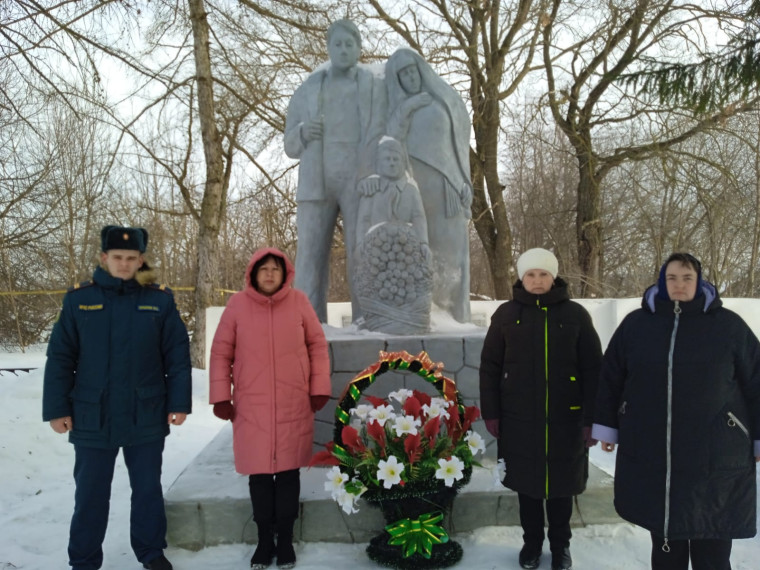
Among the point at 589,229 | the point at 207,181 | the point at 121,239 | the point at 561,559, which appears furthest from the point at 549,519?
the point at 589,229

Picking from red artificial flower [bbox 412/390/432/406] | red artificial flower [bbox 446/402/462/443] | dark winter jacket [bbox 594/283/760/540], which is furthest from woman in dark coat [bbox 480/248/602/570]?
dark winter jacket [bbox 594/283/760/540]

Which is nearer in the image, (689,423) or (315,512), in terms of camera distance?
(689,423)

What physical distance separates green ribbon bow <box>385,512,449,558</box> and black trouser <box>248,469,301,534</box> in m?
0.45

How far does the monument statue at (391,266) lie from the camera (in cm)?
386

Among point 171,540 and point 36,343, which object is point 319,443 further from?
point 36,343

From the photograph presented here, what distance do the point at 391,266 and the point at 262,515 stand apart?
5.56ft

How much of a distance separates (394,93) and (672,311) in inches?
103

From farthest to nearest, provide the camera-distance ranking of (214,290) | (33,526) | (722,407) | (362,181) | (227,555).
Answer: (214,290) → (362,181) → (33,526) → (227,555) → (722,407)

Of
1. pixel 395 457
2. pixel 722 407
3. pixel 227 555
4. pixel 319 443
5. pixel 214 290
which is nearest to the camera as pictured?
pixel 722 407

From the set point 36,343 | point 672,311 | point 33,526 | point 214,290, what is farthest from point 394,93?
point 36,343

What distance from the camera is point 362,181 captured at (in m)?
4.07

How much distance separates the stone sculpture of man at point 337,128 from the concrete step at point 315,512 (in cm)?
152

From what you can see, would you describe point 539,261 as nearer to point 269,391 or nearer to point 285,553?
point 269,391

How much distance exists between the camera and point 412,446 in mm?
2693
